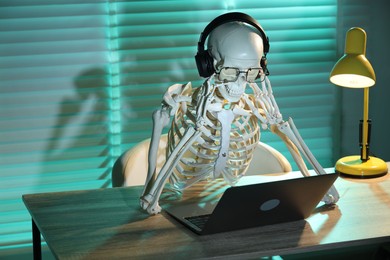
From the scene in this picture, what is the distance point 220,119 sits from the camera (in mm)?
2182

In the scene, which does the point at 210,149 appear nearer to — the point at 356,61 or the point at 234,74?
the point at 234,74

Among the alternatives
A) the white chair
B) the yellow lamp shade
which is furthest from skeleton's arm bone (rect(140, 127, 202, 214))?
the yellow lamp shade

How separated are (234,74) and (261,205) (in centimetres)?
38

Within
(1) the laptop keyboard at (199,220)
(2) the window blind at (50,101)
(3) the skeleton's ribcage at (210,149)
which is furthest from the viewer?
(2) the window blind at (50,101)

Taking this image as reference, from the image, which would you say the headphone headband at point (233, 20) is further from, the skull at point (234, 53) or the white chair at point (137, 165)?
the white chair at point (137, 165)

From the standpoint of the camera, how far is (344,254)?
122 inches

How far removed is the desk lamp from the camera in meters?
2.51

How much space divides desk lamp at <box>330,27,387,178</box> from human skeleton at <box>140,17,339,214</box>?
292mm

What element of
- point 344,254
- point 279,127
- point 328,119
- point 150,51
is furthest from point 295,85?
point 279,127

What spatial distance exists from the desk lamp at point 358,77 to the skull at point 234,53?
49 cm

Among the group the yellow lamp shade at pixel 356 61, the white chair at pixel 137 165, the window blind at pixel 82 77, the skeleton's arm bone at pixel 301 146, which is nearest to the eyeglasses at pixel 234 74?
the skeleton's arm bone at pixel 301 146

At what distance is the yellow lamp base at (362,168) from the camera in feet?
8.38

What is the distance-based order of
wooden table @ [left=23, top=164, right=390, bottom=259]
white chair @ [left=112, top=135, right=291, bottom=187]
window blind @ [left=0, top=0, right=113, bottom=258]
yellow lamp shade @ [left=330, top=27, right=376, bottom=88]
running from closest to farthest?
wooden table @ [left=23, top=164, right=390, bottom=259]
yellow lamp shade @ [left=330, top=27, right=376, bottom=88]
white chair @ [left=112, top=135, right=291, bottom=187]
window blind @ [left=0, top=0, right=113, bottom=258]

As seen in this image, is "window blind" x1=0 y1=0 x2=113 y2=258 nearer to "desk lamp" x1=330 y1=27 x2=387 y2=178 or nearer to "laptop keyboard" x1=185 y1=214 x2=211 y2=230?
"desk lamp" x1=330 y1=27 x2=387 y2=178
